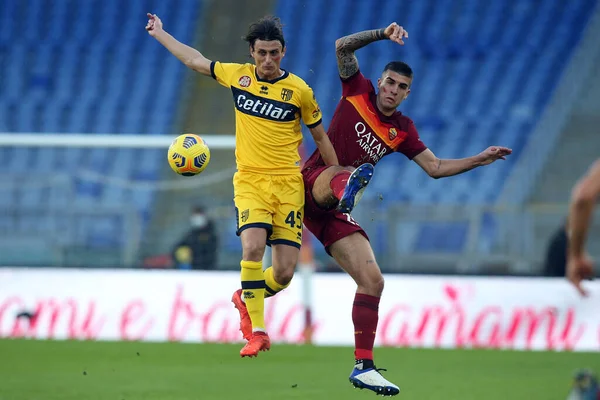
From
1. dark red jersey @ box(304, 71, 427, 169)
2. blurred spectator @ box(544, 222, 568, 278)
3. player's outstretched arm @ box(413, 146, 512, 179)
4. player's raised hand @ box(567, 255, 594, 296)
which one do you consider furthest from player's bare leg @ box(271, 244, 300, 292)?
blurred spectator @ box(544, 222, 568, 278)

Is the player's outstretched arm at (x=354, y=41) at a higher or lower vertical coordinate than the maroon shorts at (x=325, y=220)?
higher

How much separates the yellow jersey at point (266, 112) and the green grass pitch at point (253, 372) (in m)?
1.65

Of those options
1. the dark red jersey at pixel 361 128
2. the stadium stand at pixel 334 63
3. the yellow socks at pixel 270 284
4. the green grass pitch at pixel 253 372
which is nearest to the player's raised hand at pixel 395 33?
the dark red jersey at pixel 361 128

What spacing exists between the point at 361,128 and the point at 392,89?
0.35 metres

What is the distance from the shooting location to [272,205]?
729 centimetres

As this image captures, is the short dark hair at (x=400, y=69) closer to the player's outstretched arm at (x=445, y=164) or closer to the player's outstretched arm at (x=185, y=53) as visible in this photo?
the player's outstretched arm at (x=445, y=164)

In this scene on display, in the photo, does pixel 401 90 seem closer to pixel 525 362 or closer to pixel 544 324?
pixel 525 362

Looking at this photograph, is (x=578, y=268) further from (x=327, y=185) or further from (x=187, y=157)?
(x=187, y=157)

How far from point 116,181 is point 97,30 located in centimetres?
772

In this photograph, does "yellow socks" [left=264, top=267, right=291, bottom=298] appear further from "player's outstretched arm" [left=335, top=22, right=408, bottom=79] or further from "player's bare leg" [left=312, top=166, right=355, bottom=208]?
"player's outstretched arm" [left=335, top=22, right=408, bottom=79]

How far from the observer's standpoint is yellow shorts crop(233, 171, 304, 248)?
284 inches

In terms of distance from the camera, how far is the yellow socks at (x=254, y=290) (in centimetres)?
720

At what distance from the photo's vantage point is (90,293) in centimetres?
1273

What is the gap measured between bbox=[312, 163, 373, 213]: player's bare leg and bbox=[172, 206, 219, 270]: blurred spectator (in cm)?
589
